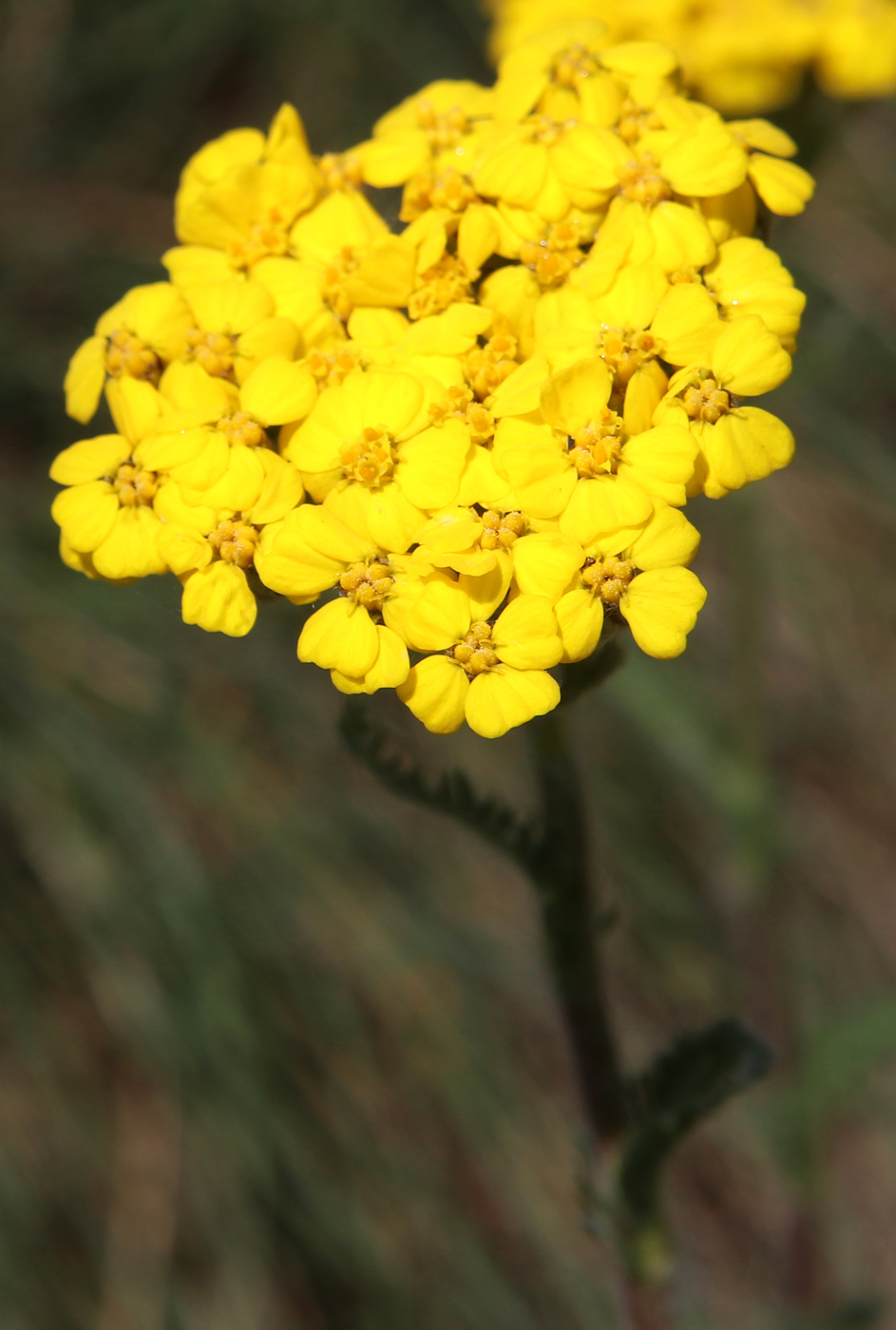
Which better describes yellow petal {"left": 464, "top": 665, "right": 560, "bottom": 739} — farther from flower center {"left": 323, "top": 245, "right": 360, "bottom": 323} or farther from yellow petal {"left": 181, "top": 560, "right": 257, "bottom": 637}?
flower center {"left": 323, "top": 245, "right": 360, "bottom": 323}

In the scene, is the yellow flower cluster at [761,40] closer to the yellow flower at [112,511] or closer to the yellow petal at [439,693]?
the yellow flower at [112,511]

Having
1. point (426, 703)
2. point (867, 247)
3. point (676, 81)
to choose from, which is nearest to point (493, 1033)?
point (426, 703)

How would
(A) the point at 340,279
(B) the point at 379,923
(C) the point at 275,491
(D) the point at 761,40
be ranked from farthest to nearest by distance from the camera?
(B) the point at 379,923 < (D) the point at 761,40 < (A) the point at 340,279 < (C) the point at 275,491

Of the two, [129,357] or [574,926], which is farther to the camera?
[574,926]

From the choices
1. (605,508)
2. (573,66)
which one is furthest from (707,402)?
(573,66)

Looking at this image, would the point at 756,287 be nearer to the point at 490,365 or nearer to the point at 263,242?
the point at 490,365

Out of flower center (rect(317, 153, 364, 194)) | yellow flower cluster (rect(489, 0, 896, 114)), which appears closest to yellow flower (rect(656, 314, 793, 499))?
flower center (rect(317, 153, 364, 194))
